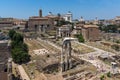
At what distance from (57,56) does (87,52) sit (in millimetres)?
6519

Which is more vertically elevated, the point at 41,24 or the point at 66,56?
the point at 41,24

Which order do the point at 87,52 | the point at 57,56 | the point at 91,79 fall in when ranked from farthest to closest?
1. the point at 87,52
2. the point at 57,56
3. the point at 91,79

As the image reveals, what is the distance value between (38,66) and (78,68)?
5.71m

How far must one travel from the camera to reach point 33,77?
28.1 metres

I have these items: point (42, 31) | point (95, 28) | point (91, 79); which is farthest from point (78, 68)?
point (42, 31)

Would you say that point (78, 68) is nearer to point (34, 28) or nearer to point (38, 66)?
point (38, 66)

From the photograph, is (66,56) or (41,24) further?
(41,24)

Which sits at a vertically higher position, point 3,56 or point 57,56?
point 3,56

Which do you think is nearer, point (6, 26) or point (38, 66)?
point (38, 66)

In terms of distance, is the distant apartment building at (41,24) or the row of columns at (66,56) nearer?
the row of columns at (66,56)

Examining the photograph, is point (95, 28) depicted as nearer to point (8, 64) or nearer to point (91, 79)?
point (91, 79)

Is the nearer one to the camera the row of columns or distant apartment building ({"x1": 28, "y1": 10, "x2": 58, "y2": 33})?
the row of columns

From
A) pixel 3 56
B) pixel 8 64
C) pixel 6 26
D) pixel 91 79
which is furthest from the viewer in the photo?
pixel 6 26

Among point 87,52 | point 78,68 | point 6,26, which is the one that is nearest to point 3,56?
point 78,68
